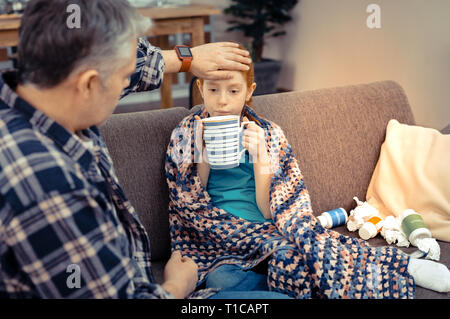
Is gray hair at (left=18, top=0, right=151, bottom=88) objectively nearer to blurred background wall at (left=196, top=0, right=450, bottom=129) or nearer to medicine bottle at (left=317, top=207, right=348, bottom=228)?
medicine bottle at (left=317, top=207, right=348, bottom=228)

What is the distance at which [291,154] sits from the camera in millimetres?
1675

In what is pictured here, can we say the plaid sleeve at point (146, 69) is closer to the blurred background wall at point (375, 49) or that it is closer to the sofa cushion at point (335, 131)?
the sofa cushion at point (335, 131)

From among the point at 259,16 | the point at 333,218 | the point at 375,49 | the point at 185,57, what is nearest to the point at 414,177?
the point at 333,218

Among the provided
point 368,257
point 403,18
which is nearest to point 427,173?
point 368,257

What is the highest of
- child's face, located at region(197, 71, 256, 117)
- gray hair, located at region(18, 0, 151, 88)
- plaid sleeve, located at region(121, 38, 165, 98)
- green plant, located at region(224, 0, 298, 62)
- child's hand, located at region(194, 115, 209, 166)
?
green plant, located at region(224, 0, 298, 62)

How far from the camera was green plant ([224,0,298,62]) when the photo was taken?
4.62 meters

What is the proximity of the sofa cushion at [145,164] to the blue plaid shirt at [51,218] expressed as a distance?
686 millimetres

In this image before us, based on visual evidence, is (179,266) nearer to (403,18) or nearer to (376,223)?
(376,223)

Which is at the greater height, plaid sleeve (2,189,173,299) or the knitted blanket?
plaid sleeve (2,189,173,299)

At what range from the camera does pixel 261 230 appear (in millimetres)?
1521

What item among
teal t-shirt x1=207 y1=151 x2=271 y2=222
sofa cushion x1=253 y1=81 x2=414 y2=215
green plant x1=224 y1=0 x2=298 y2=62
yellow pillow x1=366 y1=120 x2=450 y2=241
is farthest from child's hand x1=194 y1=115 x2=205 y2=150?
green plant x1=224 y1=0 x2=298 y2=62

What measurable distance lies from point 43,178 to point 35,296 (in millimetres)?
217

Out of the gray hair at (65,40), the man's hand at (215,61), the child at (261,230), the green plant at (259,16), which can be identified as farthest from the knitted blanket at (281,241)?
the green plant at (259,16)

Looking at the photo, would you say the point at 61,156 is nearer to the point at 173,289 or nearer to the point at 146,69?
the point at 173,289
